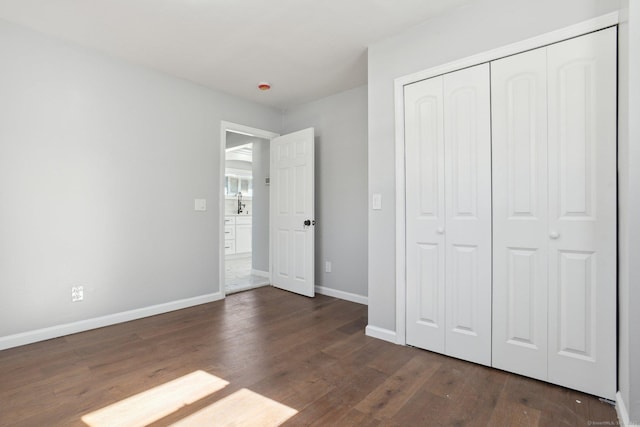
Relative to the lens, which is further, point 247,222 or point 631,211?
point 247,222

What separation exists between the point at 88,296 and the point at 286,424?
90.6 inches

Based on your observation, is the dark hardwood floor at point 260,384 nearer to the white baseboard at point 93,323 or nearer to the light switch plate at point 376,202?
the white baseboard at point 93,323

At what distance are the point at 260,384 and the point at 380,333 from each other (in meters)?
1.12

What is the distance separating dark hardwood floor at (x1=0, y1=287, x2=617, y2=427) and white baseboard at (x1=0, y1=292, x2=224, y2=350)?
0.08 meters

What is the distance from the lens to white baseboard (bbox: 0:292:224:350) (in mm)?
2420

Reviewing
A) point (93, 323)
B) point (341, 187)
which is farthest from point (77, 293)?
point (341, 187)

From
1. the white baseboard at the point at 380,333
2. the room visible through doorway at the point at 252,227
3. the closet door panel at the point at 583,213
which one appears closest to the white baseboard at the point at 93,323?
the room visible through doorway at the point at 252,227

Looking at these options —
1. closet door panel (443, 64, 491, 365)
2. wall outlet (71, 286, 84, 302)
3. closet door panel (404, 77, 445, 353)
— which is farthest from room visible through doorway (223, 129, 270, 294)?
closet door panel (443, 64, 491, 365)

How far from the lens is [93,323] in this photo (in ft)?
9.12

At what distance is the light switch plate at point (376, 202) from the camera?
2.61 m

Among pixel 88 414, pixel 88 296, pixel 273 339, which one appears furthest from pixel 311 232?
pixel 88 414

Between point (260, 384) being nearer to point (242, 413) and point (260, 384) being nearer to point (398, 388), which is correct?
point (242, 413)

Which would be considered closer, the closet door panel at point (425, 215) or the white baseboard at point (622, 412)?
the white baseboard at point (622, 412)

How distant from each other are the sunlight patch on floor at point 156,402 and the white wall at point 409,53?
1.39 meters
